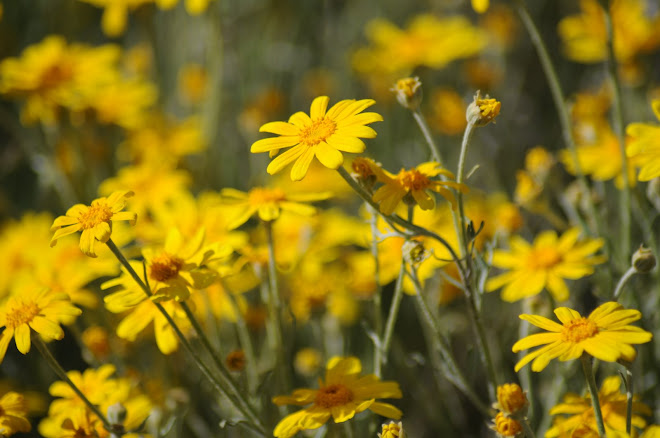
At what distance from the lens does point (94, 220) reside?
4.15ft

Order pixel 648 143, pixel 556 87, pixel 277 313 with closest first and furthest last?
pixel 648 143 → pixel 277 313 → pixel 556 87

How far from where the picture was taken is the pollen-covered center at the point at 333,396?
1278 mm

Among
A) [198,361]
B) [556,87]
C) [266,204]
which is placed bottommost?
[198,361]

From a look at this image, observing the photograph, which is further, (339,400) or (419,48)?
(419,48)

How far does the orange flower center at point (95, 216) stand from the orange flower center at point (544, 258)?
99cm

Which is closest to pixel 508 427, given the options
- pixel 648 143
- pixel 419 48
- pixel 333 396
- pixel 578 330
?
pixel 578 330

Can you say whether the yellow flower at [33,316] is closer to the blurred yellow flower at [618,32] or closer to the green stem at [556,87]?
the green stem at [556,87]

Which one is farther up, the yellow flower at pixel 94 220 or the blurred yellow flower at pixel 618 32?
the blurred yellow flower at pixel 618 32

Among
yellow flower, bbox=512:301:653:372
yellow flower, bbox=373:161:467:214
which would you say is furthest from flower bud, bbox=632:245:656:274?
yellow flower, bbox=373:161:467:214

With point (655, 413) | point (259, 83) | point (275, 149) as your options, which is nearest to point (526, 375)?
point (655, 413)

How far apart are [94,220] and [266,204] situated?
42 cm

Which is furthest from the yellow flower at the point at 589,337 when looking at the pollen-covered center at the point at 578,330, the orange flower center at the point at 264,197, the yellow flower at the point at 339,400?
the orange flower center at the point at 264,197

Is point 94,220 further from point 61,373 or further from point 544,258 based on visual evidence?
point 544,258

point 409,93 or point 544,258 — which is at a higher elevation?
point 409,93
